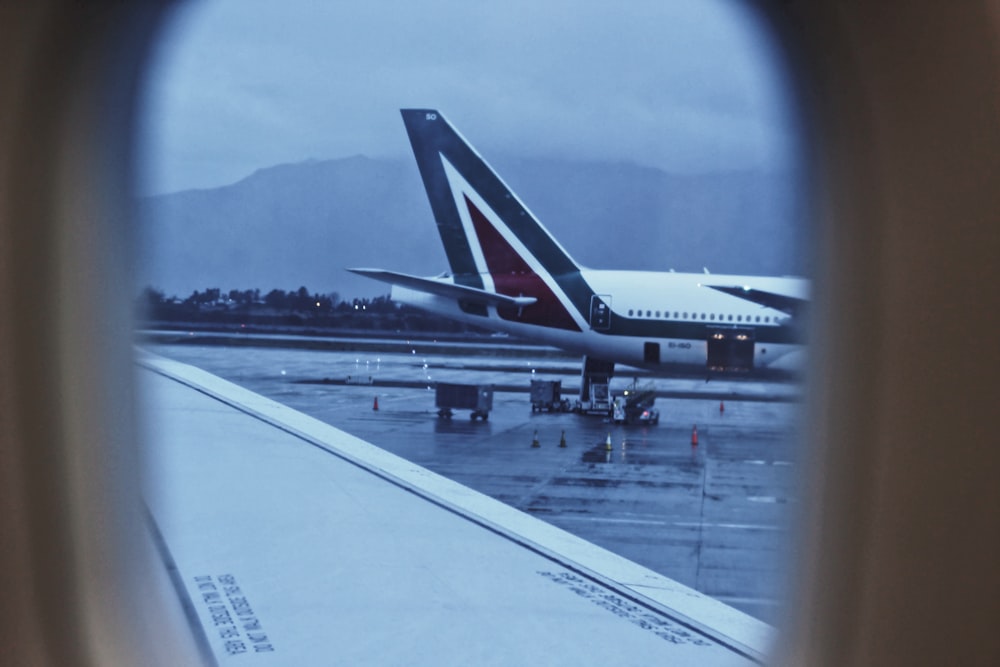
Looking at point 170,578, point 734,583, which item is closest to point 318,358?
point 734,583

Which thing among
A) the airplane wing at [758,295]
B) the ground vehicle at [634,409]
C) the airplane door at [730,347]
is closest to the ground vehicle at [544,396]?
the ground vehicle at [634,409]

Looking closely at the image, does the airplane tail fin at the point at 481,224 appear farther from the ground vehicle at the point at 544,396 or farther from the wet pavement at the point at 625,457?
the wet pavement at the point at 625,457

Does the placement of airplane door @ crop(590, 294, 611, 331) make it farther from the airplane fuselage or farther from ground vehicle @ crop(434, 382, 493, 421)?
ground vehicle @ crop(434, 382, 493, 421)

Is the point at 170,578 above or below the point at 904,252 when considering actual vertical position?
below

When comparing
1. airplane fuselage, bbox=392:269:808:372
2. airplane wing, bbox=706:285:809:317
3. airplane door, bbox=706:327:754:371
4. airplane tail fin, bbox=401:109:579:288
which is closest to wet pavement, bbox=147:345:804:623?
airplane door, bbox=706:327:754:371

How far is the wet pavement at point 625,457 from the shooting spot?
396 cm

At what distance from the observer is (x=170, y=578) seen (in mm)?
1829

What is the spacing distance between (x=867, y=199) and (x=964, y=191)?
16cm

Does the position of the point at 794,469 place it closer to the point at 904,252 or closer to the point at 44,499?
the point at 904,252

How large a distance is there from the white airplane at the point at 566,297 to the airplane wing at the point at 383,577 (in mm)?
9047

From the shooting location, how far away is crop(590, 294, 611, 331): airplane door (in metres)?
11.9

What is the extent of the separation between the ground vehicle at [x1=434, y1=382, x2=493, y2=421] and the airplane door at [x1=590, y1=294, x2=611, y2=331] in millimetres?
1826

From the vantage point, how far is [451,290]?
39.0ft

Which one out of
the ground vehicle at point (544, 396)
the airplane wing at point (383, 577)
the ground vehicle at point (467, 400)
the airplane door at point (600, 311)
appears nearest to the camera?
the airplane wing at point (383, 577)
